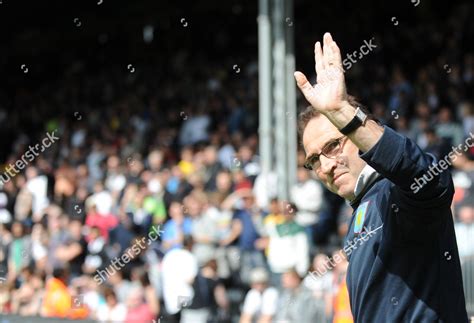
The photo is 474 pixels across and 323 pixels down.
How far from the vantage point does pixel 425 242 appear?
3.21 m

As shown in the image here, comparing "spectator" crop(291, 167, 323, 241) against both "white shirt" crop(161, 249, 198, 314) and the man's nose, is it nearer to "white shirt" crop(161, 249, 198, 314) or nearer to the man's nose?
"white shirt" crop(161, 249, 198, 314)

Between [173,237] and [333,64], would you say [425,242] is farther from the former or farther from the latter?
[173,237]

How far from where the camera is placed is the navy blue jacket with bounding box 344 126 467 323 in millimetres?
3043

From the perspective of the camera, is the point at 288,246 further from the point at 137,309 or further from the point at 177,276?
the point at 137,309

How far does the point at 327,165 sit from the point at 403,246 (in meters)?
0.42

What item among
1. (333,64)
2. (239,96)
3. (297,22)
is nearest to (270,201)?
(239,96)

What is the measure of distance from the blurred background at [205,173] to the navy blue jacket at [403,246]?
5250 mm

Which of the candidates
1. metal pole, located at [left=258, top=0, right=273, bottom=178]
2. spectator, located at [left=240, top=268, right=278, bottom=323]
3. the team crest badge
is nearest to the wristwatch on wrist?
the team crest badge

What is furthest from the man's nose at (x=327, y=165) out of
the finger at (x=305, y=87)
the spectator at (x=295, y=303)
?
the spectator at (x=295, y=303)

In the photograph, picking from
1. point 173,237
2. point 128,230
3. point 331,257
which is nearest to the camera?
point 331,257

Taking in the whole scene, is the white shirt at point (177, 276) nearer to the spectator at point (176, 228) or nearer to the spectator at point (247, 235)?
the spectator at point (176, 228)

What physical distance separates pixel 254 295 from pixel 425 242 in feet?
28.6

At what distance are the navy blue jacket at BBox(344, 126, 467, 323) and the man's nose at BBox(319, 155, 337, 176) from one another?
153mm

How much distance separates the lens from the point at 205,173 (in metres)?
15.4
